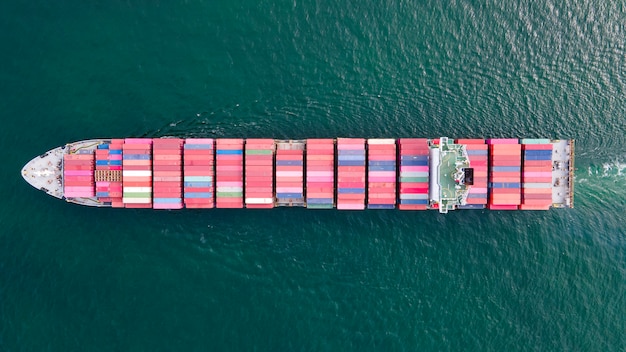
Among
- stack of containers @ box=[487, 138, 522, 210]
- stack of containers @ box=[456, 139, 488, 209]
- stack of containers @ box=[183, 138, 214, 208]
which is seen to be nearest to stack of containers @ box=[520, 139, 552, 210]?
stack of containers @ box=[487, 138, 522, 210]

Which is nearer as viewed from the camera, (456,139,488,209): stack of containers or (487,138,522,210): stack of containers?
(487,138,522,210): stack of containers

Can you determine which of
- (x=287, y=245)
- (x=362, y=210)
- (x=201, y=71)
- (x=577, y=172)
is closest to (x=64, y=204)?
(x=201, y=71)

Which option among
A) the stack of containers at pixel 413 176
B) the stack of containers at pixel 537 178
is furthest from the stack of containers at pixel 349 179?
the stack of containers at pixel 537 178

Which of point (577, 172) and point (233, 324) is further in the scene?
point (577, 172)

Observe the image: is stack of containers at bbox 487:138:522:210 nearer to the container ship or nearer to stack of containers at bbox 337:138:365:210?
the container ship

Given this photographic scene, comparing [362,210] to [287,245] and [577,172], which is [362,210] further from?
[577,172]

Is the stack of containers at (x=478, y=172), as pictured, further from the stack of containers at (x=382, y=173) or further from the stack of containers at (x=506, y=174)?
the stack of containers at (x=382, y=173)

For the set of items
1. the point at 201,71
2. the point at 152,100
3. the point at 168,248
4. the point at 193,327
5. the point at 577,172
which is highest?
the point at 201,71
